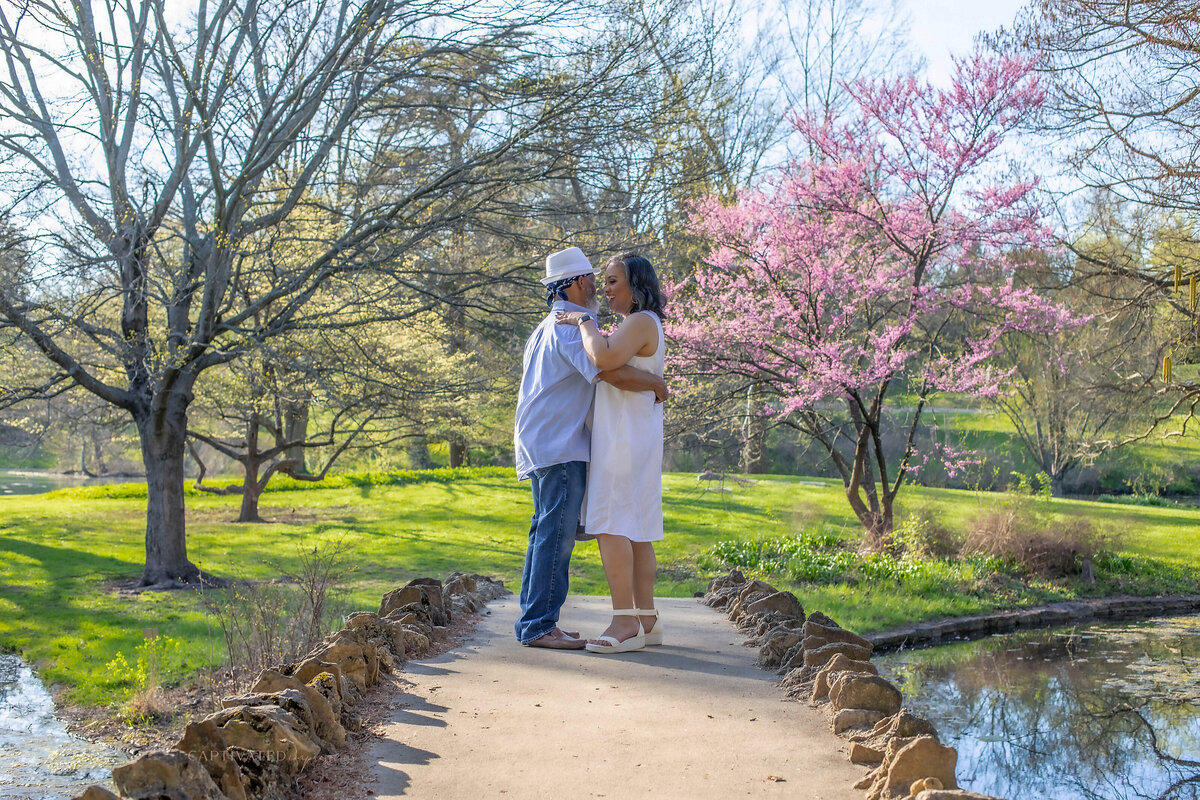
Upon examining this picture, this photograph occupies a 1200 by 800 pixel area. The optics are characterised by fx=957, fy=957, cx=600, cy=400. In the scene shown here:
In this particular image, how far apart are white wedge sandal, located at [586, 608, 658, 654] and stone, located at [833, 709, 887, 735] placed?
5.34 feet

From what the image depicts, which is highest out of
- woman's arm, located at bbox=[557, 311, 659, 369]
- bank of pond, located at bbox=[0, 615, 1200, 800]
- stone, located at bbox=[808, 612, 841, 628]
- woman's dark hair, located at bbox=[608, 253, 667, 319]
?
woman's dark hair, located at bbox=[608, 253, 667, 319]

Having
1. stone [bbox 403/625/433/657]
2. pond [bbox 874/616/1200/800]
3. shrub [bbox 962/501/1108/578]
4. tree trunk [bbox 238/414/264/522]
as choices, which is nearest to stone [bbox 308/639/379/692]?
stone [bbox 403/625/433/657]

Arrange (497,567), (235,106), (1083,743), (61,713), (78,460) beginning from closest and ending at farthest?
1. (1083,743)
2. (61,713)
3. (235,106)
4. (497,567)
5. (78,460)

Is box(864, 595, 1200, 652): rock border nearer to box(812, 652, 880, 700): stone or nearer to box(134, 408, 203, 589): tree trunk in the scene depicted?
box(812, 652, 880, 700): stone

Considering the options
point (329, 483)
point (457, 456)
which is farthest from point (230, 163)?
point (457, 456)

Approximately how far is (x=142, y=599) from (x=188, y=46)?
6.12 meters

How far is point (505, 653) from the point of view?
5.19 meters

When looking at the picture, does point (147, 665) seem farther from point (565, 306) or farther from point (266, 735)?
point (266, 735)

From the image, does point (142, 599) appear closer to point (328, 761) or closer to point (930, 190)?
point (328, 761)

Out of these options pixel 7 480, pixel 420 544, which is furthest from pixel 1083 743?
pixel 7 480

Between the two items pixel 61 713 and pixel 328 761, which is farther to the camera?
pixel 61 713

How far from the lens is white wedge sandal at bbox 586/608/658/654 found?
5125 millimetres

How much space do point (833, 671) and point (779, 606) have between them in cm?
211

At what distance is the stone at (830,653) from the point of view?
4609 millimetres
